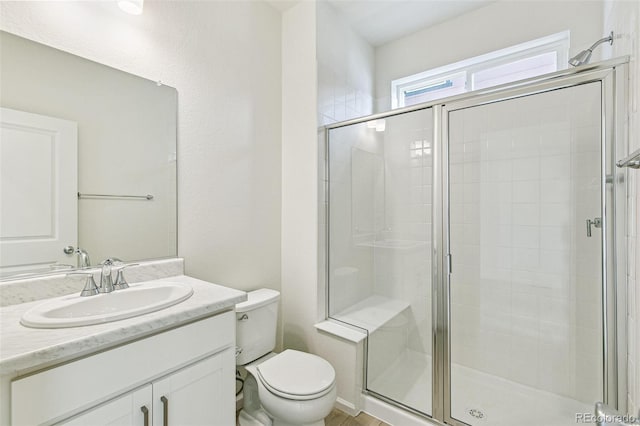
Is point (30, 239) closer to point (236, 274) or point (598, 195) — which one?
point (236, 274)

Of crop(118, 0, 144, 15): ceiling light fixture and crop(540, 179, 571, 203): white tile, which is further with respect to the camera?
crop(540, 179, 571, 203): white tile

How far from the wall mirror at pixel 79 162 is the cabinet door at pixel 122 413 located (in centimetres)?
64

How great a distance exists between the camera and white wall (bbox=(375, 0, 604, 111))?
1.85 m

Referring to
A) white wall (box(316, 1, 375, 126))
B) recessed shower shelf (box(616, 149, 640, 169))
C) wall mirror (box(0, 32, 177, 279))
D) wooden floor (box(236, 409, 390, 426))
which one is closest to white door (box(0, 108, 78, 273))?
wall mirror (box(0, 32, 177, 279))

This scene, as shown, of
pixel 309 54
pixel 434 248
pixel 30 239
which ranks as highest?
pixel 309 54

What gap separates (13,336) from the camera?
81 centimetres

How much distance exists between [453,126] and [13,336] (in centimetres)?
200

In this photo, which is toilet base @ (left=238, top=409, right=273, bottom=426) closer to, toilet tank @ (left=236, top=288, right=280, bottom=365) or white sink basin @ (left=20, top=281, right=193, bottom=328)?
toilet tank @ (left=236, top=288, right=280, bottom=365)

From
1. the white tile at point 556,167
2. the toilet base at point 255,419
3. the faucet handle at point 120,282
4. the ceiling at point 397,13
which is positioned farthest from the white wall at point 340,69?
the toilet base at point 255,419

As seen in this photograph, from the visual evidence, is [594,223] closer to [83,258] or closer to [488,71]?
[488,71]

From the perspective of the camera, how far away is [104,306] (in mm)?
1146

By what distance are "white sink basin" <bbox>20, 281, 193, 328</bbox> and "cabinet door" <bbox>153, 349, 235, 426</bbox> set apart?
10.1 inches

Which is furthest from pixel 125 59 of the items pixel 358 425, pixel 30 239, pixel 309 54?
pixel 358 425

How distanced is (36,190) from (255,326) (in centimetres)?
115
